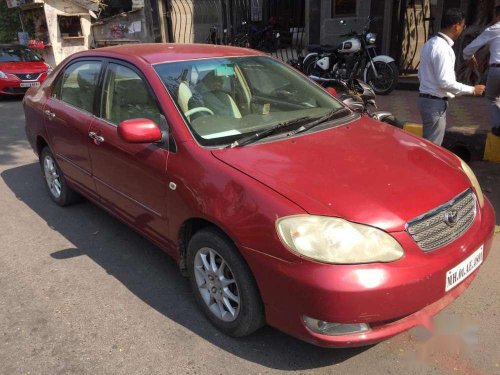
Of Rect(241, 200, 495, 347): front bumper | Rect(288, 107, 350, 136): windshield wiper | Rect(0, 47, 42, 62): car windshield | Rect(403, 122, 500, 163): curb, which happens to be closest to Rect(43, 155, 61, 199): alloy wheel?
Rect(288, 107, 350, 136): windshield wiper

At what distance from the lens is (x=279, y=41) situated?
1364 centimetres

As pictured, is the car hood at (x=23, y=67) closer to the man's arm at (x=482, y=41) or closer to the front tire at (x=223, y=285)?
the man's arm at (x=482, y=41)

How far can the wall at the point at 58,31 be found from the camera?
17250 millimetres

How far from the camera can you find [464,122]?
6.58 metres

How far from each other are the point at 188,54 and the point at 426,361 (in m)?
2.61

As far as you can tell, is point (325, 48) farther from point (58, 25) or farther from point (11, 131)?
point (58, 25)

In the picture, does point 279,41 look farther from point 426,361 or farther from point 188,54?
point 426,361

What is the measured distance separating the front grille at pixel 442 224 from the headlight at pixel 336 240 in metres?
0.16

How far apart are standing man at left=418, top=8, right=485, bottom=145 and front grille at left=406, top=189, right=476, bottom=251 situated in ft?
6.69

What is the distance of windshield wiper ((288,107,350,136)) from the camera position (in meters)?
3.15

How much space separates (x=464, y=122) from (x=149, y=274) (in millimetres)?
5081

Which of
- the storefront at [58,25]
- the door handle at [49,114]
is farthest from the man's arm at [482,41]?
the storefront at [58,25]

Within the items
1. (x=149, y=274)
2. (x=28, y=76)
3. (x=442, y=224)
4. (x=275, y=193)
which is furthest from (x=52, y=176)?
(x=28, y=76)

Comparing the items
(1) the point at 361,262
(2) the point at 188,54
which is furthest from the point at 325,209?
(2) the point at 188,54
